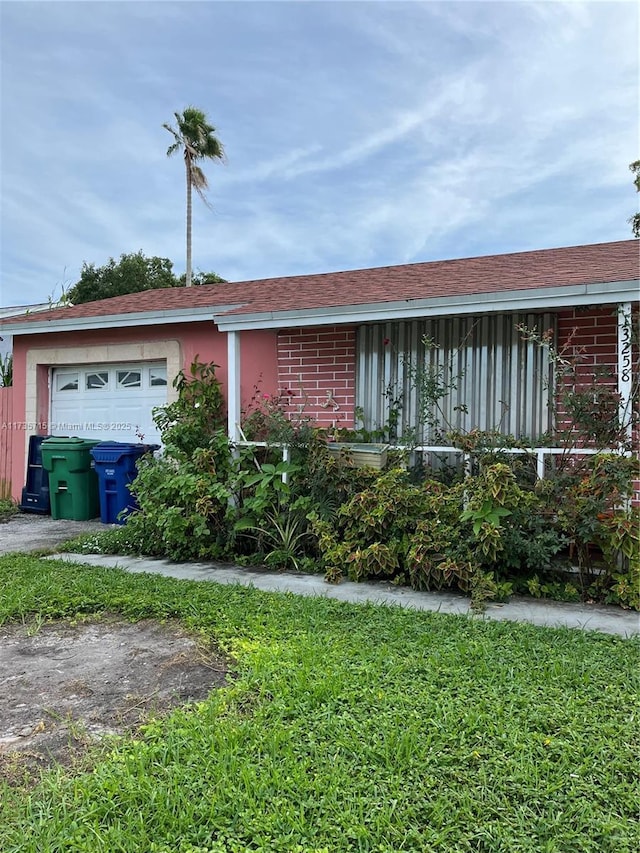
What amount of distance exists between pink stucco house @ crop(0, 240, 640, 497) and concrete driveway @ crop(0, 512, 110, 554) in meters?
1.18

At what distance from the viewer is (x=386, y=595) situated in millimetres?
5086

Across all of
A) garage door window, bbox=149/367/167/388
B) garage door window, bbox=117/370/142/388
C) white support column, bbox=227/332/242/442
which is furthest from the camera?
garage door window, bbox=117/370/142/388

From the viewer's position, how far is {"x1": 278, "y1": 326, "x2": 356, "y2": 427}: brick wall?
23.0 ft

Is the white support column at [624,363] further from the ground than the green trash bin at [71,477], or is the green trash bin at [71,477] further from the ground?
the white support column at [624,363]

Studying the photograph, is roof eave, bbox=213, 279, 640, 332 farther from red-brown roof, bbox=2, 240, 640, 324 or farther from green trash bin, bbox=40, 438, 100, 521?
green trash bin, bbox=40, 438, 100, 521

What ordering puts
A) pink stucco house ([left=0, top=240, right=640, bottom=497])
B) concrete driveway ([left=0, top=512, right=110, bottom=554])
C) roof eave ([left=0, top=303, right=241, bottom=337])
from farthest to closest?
1. roof eave ([left=0, top=303, right=241, bottom=337])
2. concrete driveway ([left=0, top=512, right=110, bottom=554])
3. pink stucco house ([left=0, top=240, right=640, bottom=497])

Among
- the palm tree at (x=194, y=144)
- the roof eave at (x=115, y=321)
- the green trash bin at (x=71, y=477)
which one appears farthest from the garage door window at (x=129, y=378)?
the palm tree at (x=194, y=144)

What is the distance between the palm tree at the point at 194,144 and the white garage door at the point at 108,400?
18.7m

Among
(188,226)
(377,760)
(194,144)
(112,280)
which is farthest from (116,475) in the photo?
(194,144)

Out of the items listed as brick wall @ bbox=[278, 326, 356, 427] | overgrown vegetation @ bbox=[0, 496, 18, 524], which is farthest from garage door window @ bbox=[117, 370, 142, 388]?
brick wall @ bbox=[278, 326, 356, 427]

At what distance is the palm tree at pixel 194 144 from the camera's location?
88.6 feet

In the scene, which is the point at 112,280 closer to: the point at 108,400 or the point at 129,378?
the point at 108,400

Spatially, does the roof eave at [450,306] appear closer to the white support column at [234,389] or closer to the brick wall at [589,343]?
the white support column at [234,389]

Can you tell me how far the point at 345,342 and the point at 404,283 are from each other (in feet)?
3.37
